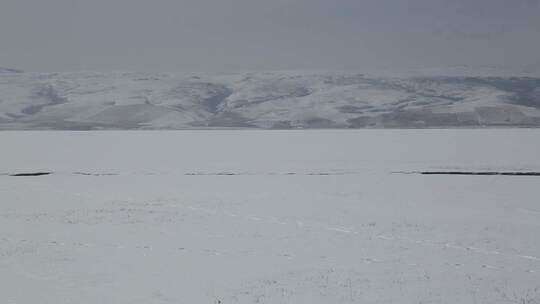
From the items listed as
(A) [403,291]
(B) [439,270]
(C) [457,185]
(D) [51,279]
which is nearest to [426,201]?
(C) [457,185]

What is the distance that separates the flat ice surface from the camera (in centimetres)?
1254

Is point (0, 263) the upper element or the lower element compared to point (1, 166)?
lower

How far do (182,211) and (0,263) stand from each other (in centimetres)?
992

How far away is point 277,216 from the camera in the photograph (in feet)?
75.2

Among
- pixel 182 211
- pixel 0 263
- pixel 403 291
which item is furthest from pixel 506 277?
pixel 182 211

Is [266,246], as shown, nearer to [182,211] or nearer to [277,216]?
[277,216]

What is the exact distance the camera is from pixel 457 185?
3381cm

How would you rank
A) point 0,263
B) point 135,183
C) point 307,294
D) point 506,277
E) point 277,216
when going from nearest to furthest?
point 307,294
point 506,277
point 0,263
point 277,216
point 135,183

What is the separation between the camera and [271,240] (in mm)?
18078

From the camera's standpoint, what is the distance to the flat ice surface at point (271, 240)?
41.1 feet

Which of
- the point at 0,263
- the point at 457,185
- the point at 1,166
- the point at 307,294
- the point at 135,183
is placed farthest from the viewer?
the point at 1,166

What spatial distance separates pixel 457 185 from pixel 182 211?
16385mm

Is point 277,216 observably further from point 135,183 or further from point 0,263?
point 135,183

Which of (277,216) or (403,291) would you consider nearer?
(403,291)
